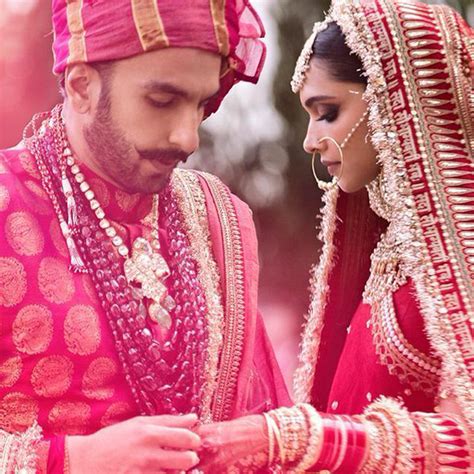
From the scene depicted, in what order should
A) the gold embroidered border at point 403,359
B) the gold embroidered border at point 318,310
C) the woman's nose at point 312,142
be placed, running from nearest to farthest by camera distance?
the gold embroidered border at point 403,359 → the woman's nose at point 312,142 → the gold embroidered border at point 318,310

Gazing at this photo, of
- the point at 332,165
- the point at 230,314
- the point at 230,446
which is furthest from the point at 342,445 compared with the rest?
the point at 332,165

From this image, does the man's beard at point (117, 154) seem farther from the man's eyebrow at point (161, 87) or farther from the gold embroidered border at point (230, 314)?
the gold embroidered border at point (230, 314)

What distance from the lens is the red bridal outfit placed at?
94 centimetres

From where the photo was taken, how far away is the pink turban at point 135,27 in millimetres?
911

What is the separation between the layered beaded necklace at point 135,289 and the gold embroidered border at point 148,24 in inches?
6.5

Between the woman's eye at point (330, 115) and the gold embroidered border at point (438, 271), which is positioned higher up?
the woman's eye at point (330, 115)

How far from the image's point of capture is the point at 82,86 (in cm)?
95

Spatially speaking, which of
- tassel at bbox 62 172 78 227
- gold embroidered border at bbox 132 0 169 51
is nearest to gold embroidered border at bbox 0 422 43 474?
tassel at bbox 62 172 78 227

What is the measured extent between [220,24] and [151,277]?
1.12 feet

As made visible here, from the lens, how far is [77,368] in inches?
36.3

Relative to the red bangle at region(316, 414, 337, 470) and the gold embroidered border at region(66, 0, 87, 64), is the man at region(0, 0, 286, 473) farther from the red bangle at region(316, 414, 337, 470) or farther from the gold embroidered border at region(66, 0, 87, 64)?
the red bangle at region(316, 414, 337, 470)

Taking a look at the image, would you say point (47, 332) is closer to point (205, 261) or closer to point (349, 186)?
point (205, 261)

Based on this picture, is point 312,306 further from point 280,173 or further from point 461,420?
→ point 461,420

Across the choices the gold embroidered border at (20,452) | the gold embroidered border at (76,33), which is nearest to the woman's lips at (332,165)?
the gold embroidered border at (76,33)
